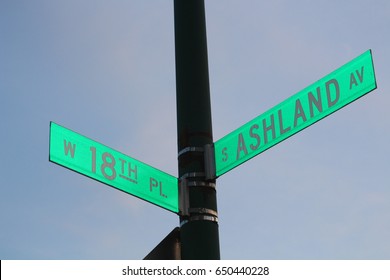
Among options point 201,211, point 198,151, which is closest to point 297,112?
point 198,151

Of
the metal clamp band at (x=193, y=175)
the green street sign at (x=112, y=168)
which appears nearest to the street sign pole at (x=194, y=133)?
the metal clamp band at (x=193, y=175)

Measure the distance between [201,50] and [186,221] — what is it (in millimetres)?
1589

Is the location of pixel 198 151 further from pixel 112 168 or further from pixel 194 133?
pixel 112 168

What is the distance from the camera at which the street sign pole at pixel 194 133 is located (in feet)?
18.1

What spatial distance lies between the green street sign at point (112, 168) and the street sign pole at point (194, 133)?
14 centimetres

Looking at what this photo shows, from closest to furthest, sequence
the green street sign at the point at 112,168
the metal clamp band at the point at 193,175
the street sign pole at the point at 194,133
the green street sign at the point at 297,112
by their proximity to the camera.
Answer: the green street sign at the point at 112,168
the green street sign at the point at 297,112
the street sign pole at the point at 194,133
the metal clamp band at the point at 193,175

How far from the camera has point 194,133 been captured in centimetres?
593

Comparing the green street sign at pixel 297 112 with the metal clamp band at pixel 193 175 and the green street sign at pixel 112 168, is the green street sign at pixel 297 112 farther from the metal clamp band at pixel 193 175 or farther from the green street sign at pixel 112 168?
the green street sign at pixel 112 168

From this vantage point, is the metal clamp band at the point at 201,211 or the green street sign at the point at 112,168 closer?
the green street sign at the point at 112,168

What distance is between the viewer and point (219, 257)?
18.2 ft

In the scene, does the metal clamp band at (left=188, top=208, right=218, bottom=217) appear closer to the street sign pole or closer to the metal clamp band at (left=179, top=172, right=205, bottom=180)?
the street sign pole

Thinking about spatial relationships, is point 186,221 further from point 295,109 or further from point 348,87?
point 348,87

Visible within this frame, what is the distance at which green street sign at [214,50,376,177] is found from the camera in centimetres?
537
